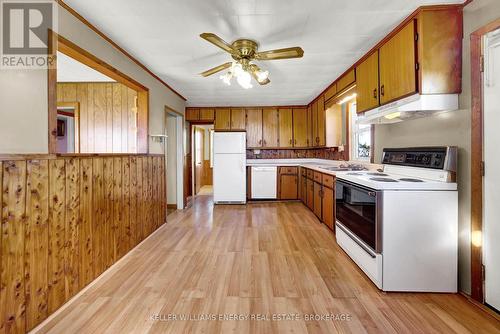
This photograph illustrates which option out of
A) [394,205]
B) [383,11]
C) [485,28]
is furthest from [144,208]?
[485,28]

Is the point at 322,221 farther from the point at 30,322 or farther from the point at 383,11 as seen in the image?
the point at 30,322

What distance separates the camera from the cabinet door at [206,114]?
5598 millimetres

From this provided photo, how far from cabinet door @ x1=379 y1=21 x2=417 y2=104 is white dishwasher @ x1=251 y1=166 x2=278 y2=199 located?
133 inches

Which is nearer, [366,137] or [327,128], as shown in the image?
[366,137]

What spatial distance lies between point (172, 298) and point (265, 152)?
4493 mm

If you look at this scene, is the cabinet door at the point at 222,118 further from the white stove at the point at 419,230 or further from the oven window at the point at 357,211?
the white stove at the point at 419,230

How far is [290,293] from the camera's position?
188 centimetres

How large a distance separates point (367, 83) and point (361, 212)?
152cm

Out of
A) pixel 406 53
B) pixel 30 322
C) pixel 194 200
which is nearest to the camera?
pixel 30 322

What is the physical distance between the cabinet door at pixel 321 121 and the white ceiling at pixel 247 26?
1.26 metres

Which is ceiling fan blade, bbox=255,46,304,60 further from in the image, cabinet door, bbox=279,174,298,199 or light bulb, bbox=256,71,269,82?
cabinet door, bbox=279,174,298,199

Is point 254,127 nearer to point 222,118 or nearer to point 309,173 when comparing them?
point 222,118

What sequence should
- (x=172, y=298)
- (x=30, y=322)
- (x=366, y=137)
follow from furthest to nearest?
(x=366, y=137)
(x=172, y=298)
(x=30, y=322)

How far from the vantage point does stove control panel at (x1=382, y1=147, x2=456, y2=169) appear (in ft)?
6.14
